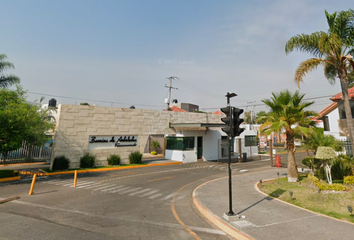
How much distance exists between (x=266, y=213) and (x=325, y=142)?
346 inches

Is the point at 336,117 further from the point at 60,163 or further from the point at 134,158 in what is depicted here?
the point at 60,163

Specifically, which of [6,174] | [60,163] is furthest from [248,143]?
[6,174]

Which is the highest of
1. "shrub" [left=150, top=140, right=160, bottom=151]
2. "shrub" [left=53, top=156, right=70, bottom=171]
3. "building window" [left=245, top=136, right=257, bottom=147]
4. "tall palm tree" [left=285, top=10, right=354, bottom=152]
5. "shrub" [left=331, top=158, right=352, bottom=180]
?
"tall palm tree" [left=285, top=10, right=354, bottom=152]

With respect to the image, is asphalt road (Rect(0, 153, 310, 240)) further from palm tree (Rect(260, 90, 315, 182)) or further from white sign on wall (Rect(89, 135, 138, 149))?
white sign on wall (Rect(89, 135, 138, 149))

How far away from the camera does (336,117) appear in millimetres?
19016

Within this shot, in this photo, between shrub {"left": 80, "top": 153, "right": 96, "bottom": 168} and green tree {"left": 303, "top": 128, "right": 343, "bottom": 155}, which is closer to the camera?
green tree {"left": 303, "top": 128, "right": 343, "bottom": 155}

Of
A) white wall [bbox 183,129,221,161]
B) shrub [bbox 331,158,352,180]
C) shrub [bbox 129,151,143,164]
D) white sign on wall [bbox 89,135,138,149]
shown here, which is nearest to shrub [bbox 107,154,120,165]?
white sign on wall [bbox 89,135,138,149]

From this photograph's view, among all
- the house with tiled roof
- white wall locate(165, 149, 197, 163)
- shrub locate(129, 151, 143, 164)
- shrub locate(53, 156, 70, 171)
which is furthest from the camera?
white wall locate(165, 149, 197, 163)

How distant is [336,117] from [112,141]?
2439 cm

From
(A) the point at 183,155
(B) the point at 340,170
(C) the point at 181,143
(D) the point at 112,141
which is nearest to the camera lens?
(B) the point at 340,170

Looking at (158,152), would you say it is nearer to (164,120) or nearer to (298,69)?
(164,120)

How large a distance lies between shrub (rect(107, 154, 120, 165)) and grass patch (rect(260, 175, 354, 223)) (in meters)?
15.4

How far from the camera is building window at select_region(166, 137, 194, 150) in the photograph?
991 inches

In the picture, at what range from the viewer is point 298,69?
12.3 meters
